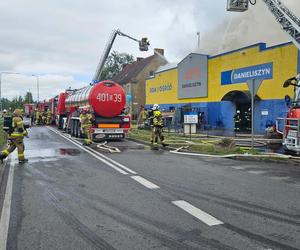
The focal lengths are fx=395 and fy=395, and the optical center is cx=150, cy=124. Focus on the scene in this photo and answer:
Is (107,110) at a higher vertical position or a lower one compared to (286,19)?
lower

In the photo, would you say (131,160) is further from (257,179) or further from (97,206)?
(97,206)

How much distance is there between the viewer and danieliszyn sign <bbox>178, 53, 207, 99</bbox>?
31.0 m

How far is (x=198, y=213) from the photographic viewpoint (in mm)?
5902

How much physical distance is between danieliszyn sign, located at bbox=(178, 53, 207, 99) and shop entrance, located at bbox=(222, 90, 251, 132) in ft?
13.8

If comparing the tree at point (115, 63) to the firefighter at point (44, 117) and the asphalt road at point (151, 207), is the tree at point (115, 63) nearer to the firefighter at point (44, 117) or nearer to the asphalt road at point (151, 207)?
the firefighter at point (44, 117)

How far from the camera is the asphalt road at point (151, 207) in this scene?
15.5 ft

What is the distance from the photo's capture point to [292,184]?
830 cm

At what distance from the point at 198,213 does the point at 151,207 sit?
800 mm

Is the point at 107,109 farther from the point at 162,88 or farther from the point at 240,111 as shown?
the point at 162,88

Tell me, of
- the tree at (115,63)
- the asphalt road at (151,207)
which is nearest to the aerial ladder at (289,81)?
the asphalt road at (151,207)

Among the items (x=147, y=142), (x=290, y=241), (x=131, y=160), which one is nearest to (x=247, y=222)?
(x=290, y=241)

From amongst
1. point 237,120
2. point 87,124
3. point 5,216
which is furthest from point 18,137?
point 237,120

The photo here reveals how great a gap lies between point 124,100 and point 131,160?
8268 millimetres

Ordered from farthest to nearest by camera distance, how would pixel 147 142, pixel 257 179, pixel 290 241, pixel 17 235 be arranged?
pixel 147 142
pixel 257 179
pixel 17 235
pixel 290 241
